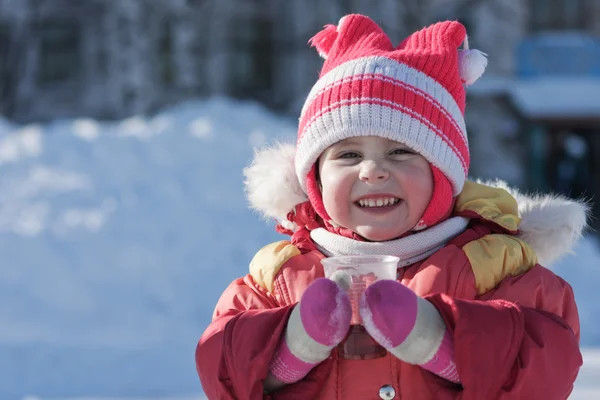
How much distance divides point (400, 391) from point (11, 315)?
237 inches

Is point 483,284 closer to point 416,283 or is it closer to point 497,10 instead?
point 416,283

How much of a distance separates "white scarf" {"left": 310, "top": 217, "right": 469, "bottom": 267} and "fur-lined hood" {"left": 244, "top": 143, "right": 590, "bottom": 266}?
26 cm

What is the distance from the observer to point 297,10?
19375 millimetres

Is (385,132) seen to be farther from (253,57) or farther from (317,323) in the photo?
(253,57)

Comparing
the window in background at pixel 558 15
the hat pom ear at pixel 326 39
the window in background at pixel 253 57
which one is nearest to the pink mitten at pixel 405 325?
the hat pom ear at pixel 326 39

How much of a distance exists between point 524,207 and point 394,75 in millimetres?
605

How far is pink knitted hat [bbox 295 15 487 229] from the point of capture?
246cm

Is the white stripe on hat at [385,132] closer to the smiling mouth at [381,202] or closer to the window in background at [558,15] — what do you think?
the smiling mouth at [381,202]

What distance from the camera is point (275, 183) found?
2.76 metres

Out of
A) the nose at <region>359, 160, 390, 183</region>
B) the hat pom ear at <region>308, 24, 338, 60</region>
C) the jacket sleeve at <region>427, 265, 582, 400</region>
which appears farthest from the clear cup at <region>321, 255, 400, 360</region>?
the hat pom ear at <region>308, 24, 338, 60</region>

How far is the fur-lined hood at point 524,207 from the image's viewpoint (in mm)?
2697

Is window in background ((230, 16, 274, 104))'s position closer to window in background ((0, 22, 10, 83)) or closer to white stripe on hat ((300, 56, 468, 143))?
window in background ((0, 22, 10, 83))

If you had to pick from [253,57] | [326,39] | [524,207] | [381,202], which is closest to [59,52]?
[253,57]

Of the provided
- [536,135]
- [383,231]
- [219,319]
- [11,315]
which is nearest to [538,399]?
[383,231]
